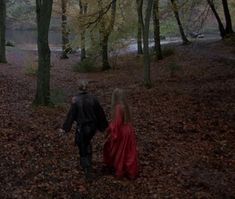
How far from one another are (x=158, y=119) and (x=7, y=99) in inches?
208

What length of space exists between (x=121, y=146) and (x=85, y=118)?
89 centimetres

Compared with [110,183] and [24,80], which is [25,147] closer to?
[110,183]

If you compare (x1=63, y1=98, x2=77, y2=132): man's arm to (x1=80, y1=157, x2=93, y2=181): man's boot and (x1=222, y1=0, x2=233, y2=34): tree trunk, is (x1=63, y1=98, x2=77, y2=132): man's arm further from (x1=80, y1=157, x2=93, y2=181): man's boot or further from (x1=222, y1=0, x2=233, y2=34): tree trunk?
(x1=222, y1=0, x2=233, y2=34): tree trunk

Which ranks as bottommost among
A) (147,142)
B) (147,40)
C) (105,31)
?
(147,142)

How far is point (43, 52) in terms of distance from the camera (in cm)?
1479

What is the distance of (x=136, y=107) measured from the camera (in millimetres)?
16391

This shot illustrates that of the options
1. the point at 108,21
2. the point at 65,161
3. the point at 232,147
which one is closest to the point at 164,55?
the point at 108,21

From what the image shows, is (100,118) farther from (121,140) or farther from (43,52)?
(43,52)

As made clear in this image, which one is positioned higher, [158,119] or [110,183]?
[158,119]

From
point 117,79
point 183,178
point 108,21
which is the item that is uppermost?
point 108,21

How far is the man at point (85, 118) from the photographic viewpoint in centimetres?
914

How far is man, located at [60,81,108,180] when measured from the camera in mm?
9141

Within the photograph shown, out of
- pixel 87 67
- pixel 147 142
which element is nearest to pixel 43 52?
pixel 147 142

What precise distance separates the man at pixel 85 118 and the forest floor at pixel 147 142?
0.70 metres
